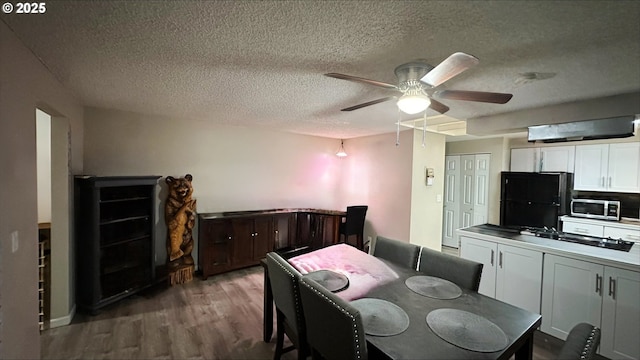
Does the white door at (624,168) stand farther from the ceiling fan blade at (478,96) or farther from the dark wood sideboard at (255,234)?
the dark wood sideboard at (255,234)

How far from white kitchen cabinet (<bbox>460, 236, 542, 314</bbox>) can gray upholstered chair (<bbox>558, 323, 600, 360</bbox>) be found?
1.76 meters

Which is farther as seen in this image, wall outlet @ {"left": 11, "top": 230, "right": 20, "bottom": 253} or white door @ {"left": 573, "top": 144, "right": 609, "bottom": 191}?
white door @ {"left": 573, "top": 144, "right": 609, "bottom": 191}

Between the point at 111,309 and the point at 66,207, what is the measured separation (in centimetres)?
118

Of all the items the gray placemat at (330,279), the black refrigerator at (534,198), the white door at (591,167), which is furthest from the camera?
the black refrigerator at (534,198)

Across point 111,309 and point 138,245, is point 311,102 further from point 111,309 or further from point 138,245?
point 111,309

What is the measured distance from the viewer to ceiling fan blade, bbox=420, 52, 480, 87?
4.09 ft

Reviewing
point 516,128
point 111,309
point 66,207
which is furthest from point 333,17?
point 111,309

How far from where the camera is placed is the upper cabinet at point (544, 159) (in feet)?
14.0

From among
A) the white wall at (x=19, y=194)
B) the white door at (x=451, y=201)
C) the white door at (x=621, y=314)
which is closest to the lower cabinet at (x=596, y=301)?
the white door at (x=621, y=314)

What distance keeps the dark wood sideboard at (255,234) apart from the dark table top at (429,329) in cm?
257

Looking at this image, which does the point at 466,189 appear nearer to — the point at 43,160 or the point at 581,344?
the point at 581,344

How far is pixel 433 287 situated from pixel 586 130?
6.93 ft

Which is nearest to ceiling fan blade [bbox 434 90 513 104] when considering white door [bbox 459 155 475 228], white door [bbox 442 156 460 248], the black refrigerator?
the black refrigerator

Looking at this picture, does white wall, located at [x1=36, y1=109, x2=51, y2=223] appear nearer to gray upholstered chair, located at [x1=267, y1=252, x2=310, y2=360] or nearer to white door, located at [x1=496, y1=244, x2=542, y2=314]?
gray upholstered chair, located at [x1=267, y1=252, x2=310, y2=360]
